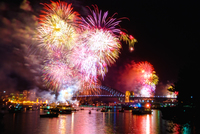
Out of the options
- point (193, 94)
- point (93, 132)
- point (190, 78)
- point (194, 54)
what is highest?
point (194, 54)

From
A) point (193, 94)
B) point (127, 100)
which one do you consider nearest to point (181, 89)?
point (193, 94)

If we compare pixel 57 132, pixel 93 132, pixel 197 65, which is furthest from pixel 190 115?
pixel 57 132

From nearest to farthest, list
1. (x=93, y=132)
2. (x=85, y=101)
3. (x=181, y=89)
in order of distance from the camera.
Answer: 1. (x=93, y=132)
2. (x=181, y=89)
3. (x=85, y=101)

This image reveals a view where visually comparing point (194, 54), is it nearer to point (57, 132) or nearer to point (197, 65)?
point (197, 65)

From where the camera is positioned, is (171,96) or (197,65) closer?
(197,65)

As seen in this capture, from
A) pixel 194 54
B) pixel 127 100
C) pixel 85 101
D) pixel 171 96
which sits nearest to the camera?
pixel 194 54

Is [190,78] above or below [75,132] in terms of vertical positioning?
above

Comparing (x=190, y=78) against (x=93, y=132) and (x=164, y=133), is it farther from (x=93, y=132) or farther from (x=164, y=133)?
(x=93, y=132)

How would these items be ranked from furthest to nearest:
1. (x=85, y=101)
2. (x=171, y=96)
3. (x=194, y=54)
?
(x=85, y=101), (x=171, y=96), (x=194, y=54)

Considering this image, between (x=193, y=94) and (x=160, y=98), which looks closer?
(x=193, y=94)
